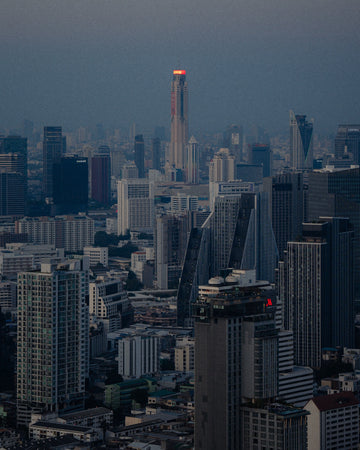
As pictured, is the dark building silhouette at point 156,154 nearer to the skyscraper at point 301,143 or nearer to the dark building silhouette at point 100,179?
the dark building silhouette at point 100,179

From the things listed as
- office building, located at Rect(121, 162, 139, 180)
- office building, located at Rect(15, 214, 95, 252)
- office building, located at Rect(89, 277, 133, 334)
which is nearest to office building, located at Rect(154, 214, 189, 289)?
office building, located at Rect(89, 277, 133, 334)

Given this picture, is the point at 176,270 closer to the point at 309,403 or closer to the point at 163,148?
the point at 309,403

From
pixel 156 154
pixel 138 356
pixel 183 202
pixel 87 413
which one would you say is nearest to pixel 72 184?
pixel 183 202

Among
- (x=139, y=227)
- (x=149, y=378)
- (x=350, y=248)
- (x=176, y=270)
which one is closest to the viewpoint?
(x=149, y=378)

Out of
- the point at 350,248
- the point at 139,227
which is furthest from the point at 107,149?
the point at 350,248

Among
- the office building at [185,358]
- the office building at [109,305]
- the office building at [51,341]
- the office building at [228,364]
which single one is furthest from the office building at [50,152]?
the office building at [228,364]

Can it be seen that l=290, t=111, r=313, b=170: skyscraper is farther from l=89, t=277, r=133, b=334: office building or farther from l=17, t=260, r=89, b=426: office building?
l=17, t=260, r=89, b=426: office building
